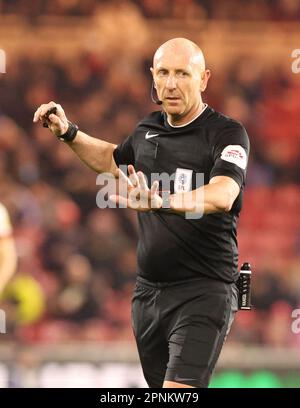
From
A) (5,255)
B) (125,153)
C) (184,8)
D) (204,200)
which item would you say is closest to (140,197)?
(204,200)

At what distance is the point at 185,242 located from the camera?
201 inches

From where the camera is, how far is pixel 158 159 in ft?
17.2

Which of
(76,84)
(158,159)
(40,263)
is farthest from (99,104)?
(158,159)

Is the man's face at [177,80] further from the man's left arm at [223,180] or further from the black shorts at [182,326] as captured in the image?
the black shorts at [182,326]

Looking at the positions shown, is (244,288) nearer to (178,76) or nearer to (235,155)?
(235,155)

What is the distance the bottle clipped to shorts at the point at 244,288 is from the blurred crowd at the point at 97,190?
5047 mm

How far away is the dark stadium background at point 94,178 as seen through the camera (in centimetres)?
931

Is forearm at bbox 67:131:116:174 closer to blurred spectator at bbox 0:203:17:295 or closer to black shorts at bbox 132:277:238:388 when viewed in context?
Result: black shorts at bbox 132:277:238:388

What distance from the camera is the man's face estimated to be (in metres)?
5.06

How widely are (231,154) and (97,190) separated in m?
7.16

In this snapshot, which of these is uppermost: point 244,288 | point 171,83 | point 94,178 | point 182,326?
point 94,178

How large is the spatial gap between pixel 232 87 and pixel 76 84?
7.02 feet

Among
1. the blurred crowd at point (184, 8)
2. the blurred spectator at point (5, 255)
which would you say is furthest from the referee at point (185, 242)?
Result: the blurred crowd at point (184, 8)

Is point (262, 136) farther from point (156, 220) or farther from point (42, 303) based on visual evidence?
point (156, 220)
